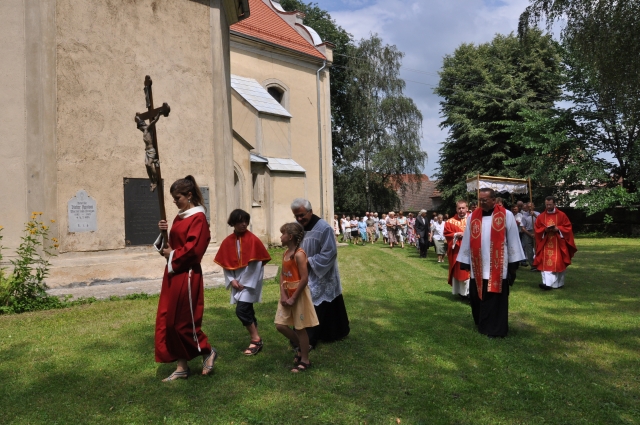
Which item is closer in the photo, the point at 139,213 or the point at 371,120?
the point at 139,213

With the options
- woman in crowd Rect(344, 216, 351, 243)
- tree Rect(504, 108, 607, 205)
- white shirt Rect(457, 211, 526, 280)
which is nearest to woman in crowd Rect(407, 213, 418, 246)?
woman in crowd Rect(344, 216, 351, 243)

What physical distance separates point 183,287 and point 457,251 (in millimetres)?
6454

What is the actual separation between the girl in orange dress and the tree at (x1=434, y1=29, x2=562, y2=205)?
96.7 ft

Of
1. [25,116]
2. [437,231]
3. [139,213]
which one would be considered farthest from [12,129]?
[437,231]

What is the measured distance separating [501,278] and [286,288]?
3083 mm

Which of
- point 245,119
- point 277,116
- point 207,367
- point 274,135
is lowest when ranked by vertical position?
point 207,367

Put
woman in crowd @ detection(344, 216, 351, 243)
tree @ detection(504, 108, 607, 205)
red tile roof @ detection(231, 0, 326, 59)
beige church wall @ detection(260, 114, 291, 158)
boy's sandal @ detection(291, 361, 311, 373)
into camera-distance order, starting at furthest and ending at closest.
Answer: tree @ detection(504, 108, 607, 205) < woman in crowd @ detection(344, 216, 351, 243) < red tile roof @ detection(231, 0, 326, 59) < beige church wall @ detection(260, 114, 291, 158) < boy's sandal @ detection(291, 361, 311, 373)

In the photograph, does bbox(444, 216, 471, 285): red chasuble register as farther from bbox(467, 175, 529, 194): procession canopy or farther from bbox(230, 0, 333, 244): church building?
bbox(230, 0, 333, 244): church building

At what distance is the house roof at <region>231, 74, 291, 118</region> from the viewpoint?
71.0ft

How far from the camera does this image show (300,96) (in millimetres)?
26844

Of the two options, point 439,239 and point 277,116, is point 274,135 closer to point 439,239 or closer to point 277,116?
point 277,116

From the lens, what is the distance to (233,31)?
23.1m

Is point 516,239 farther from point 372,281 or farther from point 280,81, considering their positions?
point 280,81

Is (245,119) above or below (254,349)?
above
